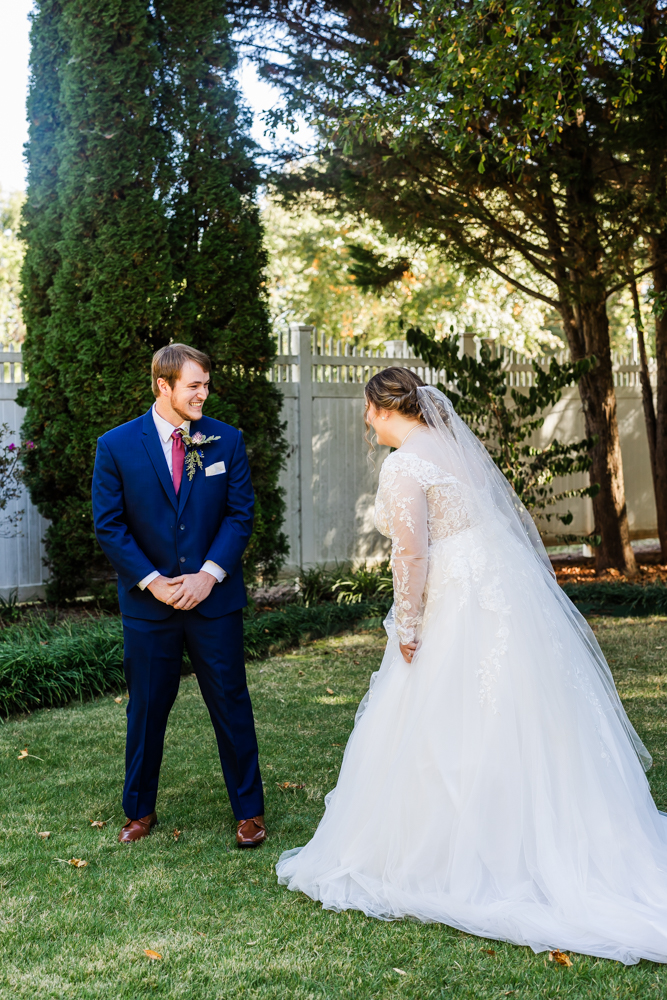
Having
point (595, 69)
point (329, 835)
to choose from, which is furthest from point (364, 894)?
point (595, 69)

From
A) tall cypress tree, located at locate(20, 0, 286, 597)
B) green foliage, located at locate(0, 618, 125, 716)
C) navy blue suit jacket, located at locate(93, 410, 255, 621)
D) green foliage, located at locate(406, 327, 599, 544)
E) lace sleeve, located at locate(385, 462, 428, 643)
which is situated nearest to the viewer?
lace sleeve, located at locate(385, 462, 428, 643)

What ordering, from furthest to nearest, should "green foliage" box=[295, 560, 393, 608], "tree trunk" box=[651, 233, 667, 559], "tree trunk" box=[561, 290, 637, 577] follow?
"tree trunk" box=[561, 290, 637, 577]
"tree trunk" box=[651, 233, 667, 559]
"green foliage" box=[295, 560, 393, 608]

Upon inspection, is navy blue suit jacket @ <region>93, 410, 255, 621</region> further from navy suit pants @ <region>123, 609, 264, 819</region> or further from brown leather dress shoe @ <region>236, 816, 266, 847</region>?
brown leather dress shoe @ <region>236, 816, 266, 847</region>

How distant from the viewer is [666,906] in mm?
2955

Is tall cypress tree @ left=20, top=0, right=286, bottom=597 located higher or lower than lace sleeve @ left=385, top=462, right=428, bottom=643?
higher

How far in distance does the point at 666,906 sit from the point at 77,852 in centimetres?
237

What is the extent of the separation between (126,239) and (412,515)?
17.5ft

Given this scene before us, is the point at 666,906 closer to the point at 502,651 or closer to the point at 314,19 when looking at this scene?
the point at 502,651

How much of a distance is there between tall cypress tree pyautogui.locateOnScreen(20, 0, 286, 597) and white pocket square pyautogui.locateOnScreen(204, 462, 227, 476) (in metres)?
4.04

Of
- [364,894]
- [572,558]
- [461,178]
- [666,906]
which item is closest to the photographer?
[666,906]

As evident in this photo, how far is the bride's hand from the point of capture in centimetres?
351

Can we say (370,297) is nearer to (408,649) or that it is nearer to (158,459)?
(158,459)

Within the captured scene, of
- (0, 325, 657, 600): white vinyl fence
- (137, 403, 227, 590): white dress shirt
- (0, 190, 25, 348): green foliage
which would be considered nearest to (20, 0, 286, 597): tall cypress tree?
(0, 325, 657, 600): white vinyl fence

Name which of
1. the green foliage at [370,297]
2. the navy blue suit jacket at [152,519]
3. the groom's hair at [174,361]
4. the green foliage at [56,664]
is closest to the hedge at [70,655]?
the green foliage at [56,664]
